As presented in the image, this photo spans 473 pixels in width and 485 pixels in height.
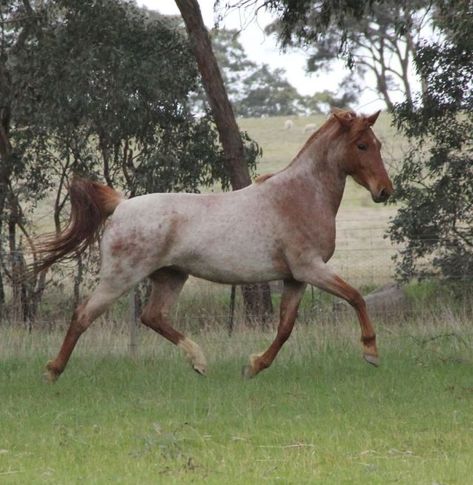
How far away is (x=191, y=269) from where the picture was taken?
34.6 feet

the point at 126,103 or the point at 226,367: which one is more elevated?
the point at 126,103

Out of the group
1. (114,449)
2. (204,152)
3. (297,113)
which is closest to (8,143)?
(204,152)

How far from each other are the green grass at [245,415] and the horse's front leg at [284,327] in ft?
0.46

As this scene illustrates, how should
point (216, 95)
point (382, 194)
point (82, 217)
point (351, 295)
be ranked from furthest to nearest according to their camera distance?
point (216, 95), point (82, 217), point (382, 194), point (351, 295)

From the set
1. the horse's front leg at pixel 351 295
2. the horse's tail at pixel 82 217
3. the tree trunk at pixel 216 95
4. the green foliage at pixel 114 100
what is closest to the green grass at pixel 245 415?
the horse's front leg at pixel 351 295

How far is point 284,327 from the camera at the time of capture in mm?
10484

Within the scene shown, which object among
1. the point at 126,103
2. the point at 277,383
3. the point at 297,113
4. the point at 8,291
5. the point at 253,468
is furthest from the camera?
the point at 297,113

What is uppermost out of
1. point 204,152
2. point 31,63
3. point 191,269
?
point 31,63

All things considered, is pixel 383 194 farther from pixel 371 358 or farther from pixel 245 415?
pixel 245 415

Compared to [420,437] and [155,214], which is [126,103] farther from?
[420,437]

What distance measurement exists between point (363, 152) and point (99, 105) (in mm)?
8979

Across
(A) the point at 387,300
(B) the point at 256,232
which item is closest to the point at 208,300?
(A) the point at 387,300

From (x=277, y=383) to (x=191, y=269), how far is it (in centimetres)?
128

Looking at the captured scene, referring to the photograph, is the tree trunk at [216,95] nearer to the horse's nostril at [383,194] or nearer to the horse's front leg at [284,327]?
the horse's front leg at [284,327]
